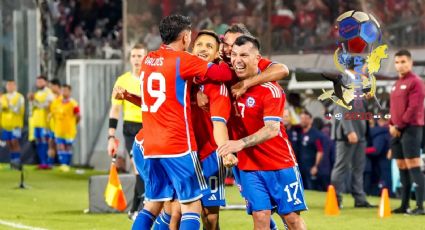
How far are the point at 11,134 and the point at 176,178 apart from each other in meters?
16.4

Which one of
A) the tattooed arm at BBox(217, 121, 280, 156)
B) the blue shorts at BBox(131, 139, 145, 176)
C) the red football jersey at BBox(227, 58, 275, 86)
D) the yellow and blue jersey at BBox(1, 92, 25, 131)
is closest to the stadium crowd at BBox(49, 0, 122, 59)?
the yellow and blue jersey at BBox(1, 92, 25, 131)

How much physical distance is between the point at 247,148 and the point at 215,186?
714mm

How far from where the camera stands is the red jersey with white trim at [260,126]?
8.96 metres

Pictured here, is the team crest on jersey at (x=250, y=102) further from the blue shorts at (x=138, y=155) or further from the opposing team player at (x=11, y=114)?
the opposing team player at (x=11, y=114)

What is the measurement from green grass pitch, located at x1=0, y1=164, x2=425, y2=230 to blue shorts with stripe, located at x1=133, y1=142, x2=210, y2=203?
11.7ft

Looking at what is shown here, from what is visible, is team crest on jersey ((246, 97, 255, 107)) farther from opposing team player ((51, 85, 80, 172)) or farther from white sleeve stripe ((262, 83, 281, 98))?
opposing team player ((51, 85, 80, 172))

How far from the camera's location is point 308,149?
1889 cm

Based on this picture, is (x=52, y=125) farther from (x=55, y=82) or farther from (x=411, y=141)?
(x=411, y=141)

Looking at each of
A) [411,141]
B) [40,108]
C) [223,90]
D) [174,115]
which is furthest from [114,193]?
[40,108]

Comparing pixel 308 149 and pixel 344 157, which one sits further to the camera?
pixel 308 149

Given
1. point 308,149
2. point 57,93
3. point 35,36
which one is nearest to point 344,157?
point 308,149

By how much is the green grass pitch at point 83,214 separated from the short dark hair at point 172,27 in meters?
4.09

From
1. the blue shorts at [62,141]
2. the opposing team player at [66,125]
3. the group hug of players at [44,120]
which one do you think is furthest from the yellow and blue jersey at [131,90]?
the blue shorts at [62,141]

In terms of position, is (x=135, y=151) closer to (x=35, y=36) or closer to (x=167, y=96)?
(x=167, y=96)
